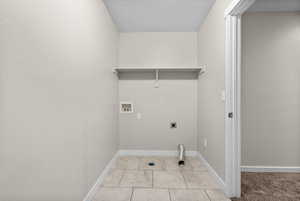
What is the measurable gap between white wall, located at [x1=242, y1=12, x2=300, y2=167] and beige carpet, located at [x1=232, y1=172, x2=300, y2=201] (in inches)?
8.0

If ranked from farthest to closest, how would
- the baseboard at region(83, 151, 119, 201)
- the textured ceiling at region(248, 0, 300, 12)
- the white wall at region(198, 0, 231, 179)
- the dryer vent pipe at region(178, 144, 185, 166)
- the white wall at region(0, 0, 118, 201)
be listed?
1. the dryer vent pipe at region(178, 144, 185, 166)
2. the textured ceiling at region(248, 0, 300, 12)
3. the white wall at region(198, 0, 231, 179)
4. the baseboard at region(83, 151, 119, 201)
5. the white wall at region(0, 0, 118, 201)

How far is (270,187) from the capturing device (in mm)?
1939

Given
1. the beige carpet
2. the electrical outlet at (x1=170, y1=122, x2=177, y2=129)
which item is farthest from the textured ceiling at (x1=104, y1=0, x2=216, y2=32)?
the beige carpet

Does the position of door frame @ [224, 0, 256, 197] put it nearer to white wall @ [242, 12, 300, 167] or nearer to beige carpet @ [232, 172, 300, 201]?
beige carpet @ [232, 172, 300, 201]

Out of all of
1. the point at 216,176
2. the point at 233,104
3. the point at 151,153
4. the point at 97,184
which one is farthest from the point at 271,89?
the point at 97,184

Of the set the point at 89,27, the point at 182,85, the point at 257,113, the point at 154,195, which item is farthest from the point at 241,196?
the point at 89,27

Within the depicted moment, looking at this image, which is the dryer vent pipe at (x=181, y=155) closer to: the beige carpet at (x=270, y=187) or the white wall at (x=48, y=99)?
the beige carpet at (x=270, y=187)

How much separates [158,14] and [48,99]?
2154 mm

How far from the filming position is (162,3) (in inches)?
86.3

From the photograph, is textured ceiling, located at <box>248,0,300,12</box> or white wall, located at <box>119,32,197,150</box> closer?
textured ceiling, located at <box>248,0,300,12</box>

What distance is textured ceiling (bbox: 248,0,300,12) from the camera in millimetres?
2156

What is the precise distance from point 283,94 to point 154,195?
2429 millimetres

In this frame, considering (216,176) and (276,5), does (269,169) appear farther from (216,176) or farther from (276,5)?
(276,5)

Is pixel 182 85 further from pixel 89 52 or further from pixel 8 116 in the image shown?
pixel 8 116
